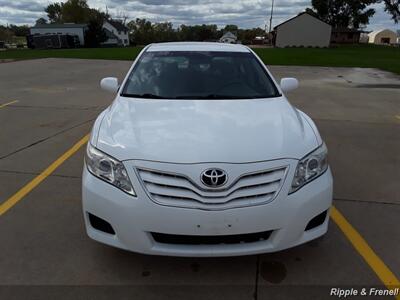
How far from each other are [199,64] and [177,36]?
11045 cm

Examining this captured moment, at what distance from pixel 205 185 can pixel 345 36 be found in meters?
89.1

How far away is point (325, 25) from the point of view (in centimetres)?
6744

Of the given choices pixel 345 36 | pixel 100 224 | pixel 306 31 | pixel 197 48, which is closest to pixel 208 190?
pixel 100 224

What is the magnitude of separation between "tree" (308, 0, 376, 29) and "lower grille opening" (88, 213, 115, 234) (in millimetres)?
79672

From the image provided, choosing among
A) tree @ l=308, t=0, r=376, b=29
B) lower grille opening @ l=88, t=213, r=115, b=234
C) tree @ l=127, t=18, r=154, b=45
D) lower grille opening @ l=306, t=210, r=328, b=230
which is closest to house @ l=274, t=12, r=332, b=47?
tree @ l=308, t=0, r=376, b=29

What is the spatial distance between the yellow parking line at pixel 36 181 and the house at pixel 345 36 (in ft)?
276

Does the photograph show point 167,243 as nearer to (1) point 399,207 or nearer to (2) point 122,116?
(2) point 122,116

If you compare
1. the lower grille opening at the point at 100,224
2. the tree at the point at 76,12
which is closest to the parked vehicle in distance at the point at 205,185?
the lower grille opening at the point at 100,224

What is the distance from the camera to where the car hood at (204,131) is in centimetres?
247

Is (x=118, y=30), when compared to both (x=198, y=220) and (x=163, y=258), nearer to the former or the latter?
(x=163, y=258)

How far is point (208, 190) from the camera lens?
2.33 metres

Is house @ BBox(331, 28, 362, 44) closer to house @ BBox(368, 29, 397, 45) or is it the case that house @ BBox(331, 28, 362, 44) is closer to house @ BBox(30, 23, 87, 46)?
house @ BBox(368, 29, 397, 45)

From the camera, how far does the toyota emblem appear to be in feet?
7.65

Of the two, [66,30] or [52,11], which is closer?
[66,30]
